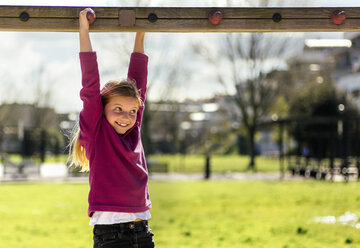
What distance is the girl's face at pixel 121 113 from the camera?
2.88m

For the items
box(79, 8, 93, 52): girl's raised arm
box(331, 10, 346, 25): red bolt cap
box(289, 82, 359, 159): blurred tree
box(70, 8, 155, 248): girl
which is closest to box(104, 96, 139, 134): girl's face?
box(70, 8, 155, 248): girl

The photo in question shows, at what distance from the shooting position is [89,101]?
285 centimetres

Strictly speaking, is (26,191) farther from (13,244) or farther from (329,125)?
(329,125)

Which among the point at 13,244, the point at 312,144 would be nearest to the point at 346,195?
the point at 13,244

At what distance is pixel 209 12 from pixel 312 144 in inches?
1252

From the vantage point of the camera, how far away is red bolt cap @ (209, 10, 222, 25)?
3.39m

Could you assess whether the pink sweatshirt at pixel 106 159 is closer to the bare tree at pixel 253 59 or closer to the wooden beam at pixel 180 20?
the wooden beam at pixel 180 20

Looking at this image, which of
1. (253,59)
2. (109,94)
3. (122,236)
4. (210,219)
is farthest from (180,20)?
(253,59)

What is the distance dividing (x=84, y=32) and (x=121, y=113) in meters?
0.54

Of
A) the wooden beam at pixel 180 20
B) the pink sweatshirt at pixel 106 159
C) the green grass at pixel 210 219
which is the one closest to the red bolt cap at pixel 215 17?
the wooden beam at pixel 180 20

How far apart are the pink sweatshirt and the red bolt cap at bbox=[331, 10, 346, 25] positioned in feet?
4.97

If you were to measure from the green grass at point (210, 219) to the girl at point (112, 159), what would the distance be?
12.8 feet

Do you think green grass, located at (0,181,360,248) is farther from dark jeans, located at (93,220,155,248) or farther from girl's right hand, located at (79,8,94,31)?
girl's right hand, located at (79,8,94,31)

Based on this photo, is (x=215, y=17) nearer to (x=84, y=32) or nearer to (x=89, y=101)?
(x=84, y=32)
